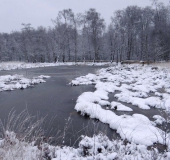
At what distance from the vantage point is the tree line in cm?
2270

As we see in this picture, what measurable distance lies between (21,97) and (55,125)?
14.0ft

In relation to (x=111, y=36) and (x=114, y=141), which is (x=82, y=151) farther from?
(x=111, y=36)

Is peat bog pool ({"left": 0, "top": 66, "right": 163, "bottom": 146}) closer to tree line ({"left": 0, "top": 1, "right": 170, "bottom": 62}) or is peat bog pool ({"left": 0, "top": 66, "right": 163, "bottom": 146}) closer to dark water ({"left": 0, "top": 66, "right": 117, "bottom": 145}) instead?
dark water ({"left": 0, "top": 66, "right": 117, "bottom": 145})

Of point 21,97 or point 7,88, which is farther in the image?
point 7,88

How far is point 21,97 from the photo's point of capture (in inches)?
337

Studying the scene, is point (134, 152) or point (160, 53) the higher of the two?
point (160, 53)

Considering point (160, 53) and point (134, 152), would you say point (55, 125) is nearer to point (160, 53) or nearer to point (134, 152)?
point (134, 152)

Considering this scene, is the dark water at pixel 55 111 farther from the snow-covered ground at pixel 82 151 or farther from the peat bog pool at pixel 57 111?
the snow-covered ground at pixel 82 151

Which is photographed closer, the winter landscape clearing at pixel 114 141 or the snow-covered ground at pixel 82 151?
the snow-covered ground at pixel 82 151

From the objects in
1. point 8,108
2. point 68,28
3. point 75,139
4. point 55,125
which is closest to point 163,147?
point 75,139

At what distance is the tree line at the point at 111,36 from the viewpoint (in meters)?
22.7

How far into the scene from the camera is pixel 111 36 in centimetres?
3156

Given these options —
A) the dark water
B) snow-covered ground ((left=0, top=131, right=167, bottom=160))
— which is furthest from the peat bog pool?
snow-covered ground ((left=0, top=131, right=167, bottom=160))

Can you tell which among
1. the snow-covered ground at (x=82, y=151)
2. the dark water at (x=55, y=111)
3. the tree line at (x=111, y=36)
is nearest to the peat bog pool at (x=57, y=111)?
the dark water at (x=55, y=111)
